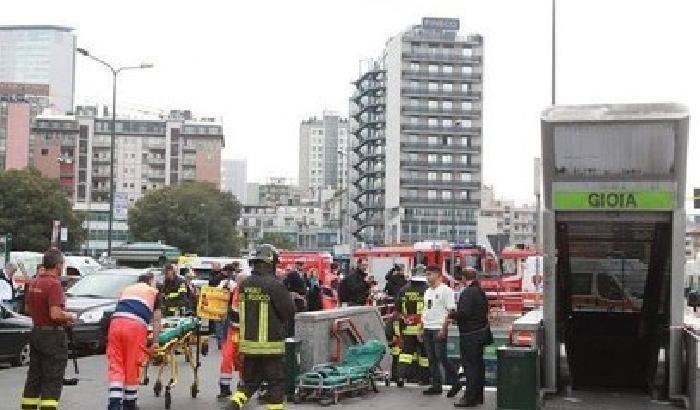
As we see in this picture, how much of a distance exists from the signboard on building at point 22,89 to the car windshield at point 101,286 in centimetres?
15288

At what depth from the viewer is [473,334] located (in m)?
12.9

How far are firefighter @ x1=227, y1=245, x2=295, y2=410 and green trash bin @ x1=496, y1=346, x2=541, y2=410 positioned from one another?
348 centimetres

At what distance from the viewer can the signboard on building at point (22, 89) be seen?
16582 centimetres

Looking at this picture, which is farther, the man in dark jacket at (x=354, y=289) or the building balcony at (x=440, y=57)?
the building balcony at (x=440, y=57)

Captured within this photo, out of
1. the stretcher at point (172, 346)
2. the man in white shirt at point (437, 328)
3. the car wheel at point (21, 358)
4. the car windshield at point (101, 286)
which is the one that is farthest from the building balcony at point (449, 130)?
the stretcher at point (172, 346)

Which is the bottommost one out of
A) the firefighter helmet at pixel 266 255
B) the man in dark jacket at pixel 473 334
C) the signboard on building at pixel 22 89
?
the man in dark jacket at pixel 473 334

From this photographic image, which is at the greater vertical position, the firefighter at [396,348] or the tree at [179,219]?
the tree at [179,219]

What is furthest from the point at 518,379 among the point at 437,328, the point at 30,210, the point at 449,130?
the point at 449,130

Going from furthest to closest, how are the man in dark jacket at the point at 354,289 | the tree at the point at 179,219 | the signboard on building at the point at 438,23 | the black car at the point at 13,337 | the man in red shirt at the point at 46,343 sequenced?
the signboard on building at the point at 438,23 → the tree at the point at 179,219 → the man in dark jacket at the point at 354,289 → the black car at the point at 13,337 → the man in red shirt at the point at 46,343

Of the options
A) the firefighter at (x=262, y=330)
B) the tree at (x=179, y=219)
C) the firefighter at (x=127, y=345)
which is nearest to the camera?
the firefighter at (x=262, y=330)

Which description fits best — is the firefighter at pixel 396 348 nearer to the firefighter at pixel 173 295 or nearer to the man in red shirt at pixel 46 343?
the firefighter at pixel 173 295

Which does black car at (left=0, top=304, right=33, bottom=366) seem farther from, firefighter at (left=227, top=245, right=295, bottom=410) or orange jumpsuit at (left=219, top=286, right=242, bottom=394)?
firefighter at (left=227, top=245, right=295, bottom=410)

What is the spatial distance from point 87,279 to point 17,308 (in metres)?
3.01

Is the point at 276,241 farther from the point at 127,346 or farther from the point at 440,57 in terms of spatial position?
the point at 127,346
